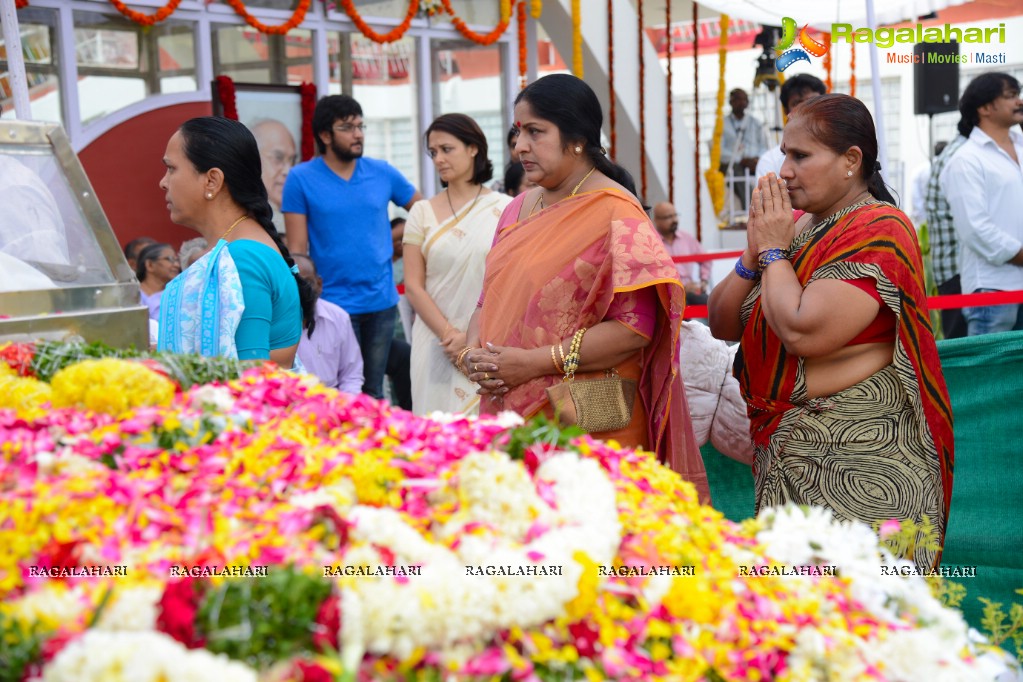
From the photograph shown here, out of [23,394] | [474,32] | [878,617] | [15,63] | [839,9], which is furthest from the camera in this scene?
[474,32]

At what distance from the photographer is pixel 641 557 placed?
1532 mm

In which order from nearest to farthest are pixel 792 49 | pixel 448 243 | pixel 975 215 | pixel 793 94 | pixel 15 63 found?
pixel 15 63
pixel 448 243
pixel 793 94
pixel 975 215
pixel 792 49

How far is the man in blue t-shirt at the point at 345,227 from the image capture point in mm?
5809

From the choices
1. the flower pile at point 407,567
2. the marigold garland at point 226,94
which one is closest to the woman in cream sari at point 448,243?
the flower pile at point 407,567

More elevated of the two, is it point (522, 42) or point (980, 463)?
point (522, 42)

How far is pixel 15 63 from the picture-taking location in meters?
4.34

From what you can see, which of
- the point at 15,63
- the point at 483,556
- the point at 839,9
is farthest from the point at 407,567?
the point at 839,9

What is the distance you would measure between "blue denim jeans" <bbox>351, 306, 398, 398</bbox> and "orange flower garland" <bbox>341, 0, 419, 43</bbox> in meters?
3.39

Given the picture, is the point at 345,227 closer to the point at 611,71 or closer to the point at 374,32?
the point at 374,32

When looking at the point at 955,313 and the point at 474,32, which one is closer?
the point at 955,313

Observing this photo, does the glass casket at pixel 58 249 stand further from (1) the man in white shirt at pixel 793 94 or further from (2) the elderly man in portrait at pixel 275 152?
(2) the elderly man in portrait at pixel 275 152

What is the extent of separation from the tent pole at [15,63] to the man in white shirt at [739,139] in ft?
26.2

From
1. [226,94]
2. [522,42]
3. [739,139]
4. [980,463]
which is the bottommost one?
[980,463]

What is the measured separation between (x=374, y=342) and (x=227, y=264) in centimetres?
309
